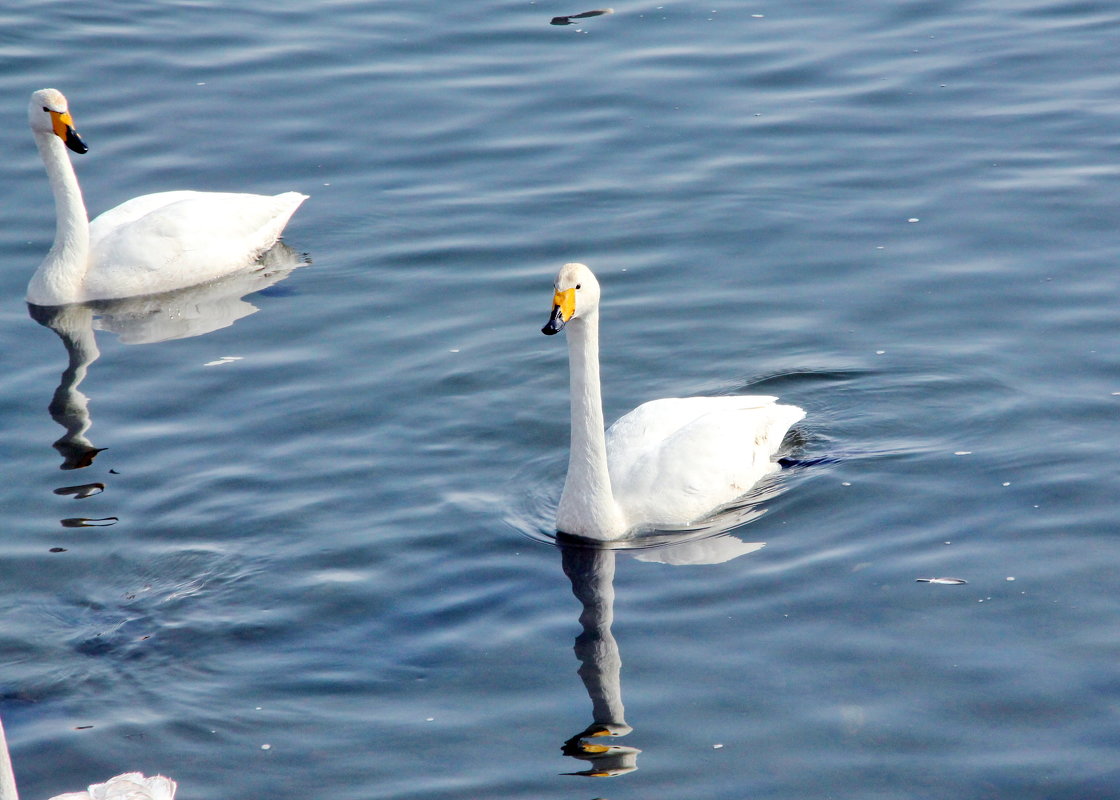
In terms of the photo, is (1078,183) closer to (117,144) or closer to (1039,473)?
(1039,473)

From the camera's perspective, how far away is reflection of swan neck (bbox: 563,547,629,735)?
8266 millimetres

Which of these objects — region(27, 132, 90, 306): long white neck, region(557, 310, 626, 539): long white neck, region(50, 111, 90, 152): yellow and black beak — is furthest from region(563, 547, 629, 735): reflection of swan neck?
region(50, 111, 90, 152): yellow and black beak

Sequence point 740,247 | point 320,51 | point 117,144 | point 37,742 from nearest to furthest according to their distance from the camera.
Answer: point 37,742 < point 740,247 < point 117,144 < point 320,51

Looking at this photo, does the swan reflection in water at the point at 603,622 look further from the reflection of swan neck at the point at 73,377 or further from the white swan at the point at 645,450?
the reflection of swan neck at the point at 73,377

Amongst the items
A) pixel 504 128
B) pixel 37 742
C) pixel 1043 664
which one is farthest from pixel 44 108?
pixel 1043 664

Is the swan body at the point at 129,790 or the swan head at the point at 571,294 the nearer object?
the swan body at the point at 129,790

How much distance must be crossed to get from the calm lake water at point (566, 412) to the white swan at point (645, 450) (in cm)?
27

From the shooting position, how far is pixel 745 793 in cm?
755

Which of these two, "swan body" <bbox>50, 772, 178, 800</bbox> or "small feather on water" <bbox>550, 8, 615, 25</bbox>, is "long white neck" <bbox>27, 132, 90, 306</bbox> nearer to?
"swan body" <bbox>50, 772, 178, 800</bbox>

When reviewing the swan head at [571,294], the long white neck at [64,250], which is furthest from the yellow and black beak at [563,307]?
the long white neck at [64,250]

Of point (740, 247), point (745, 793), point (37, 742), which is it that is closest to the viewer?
point (745, 793)

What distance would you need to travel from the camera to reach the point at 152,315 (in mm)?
14000

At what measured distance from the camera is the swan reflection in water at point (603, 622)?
788 cm

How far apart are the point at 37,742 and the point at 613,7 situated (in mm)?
14478
